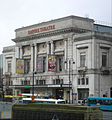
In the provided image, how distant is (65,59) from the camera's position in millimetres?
86312

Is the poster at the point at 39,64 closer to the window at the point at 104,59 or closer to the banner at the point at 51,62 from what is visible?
the banner at the point at 51,62

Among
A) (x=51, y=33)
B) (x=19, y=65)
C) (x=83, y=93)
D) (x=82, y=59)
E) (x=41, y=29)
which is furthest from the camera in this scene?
(x=19, y=65)

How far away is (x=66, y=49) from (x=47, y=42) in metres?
8.45

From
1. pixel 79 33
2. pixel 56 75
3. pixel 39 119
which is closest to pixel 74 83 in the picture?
pixel 56 75

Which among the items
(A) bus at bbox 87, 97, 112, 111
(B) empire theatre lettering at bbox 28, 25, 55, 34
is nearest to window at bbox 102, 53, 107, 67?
(A) bus at bbox 87, 97, 112, 111

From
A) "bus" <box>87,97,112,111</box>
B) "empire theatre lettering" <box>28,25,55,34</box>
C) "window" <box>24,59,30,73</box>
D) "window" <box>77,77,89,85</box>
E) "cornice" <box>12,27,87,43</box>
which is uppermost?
"empire theatre lettering" <box>28,25,55,34</box>

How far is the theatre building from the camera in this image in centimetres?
8038

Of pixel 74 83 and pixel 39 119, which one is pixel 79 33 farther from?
pixel 39 119

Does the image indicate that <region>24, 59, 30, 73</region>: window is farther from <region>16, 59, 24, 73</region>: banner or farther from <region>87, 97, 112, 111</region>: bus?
<region>87, 97, 112, 111</region>: bus

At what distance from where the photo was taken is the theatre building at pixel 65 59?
264 ft

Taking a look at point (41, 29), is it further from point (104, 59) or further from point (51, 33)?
point (104, 59)

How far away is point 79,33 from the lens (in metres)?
86.5

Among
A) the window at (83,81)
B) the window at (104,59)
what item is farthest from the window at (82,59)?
the window at (104,59)

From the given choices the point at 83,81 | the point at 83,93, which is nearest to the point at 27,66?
the point at 83,81
